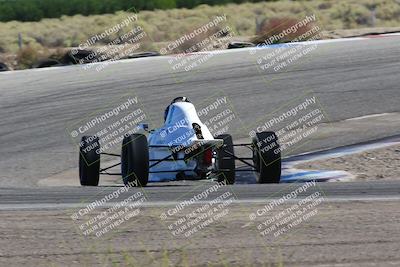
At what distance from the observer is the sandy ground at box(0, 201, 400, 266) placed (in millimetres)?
7438

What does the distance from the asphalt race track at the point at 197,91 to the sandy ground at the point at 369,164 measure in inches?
58.9

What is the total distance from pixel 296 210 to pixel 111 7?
1660 inches

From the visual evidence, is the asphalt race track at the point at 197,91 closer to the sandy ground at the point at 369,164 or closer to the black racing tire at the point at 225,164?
the sandy ground at the point at 369,164

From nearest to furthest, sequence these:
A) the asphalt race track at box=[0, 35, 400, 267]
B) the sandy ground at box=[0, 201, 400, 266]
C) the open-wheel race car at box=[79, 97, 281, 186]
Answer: the sandy ground at box=[0, 201, 400, 266]
the asphalt race track at box=[0, 35, 400, 267]
the open-wheel race car at box=[79, 97, 281, 186]

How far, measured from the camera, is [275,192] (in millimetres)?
11023

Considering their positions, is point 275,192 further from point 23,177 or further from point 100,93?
point 100,93

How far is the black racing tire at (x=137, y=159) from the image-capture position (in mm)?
12391

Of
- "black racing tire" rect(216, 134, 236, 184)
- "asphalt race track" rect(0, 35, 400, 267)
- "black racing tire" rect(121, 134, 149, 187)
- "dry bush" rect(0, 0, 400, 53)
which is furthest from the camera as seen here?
"dry bush" rect(0, 0, 400, 53)

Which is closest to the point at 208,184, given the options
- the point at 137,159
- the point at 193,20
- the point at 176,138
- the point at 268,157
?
the point at 176,138

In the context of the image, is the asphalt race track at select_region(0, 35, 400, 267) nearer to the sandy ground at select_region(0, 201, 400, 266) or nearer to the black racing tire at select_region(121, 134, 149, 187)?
the sandy ground at select_region(0, 201, 400, 266)

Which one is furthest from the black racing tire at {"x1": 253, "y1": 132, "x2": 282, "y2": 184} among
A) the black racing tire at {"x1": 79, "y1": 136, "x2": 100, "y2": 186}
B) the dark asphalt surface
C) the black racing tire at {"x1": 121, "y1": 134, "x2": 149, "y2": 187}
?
the black racing tire at {"x1": 79, "y1": 136, "x2": 100, "y2": 186}

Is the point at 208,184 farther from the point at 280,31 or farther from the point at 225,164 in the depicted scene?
the point at 280,31

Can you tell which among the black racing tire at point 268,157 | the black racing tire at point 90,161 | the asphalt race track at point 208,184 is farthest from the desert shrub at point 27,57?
the black racing tire at point 268,157

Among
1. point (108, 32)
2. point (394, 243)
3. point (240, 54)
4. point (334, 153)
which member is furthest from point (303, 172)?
point (108, 32)
